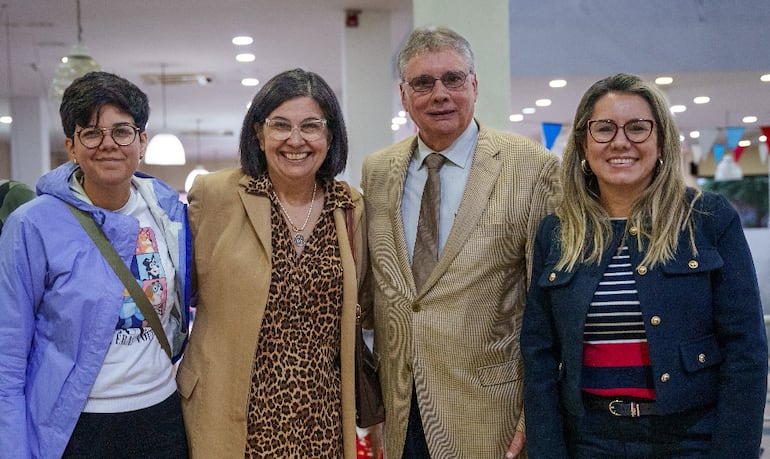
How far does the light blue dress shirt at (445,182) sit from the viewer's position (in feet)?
8.08

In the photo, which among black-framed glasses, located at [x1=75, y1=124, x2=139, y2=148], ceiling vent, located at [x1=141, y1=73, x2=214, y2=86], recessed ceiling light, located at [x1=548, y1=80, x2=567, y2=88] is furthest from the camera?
ceiling vent, located at [x1=141, y1=73, x2=214, y2=86]

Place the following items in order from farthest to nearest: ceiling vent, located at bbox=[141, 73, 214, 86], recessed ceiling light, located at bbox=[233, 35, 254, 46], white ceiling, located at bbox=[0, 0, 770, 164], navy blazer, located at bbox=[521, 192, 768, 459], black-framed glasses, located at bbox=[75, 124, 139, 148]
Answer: ceiling vent, located at bbox=[141, 73, 214, 86] → recessed ceiling light, located at bbox=[233, 35, 254, 46] → white ceiling, located at bbox=[0, 0, 770, 164] → black-framed glasses, located at bbox=[75, 124, 139, 148] → navy blazer, located at bbox=[521, 192, 768, 459]

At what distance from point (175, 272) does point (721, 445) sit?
1.49 meters

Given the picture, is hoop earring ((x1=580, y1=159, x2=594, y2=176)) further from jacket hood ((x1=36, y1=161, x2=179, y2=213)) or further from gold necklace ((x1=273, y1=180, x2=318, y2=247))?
jacket hood ((x1=36, y1=161, x2=179, y2=213))

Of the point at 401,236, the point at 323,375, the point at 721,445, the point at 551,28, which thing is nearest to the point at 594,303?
the point at 721,445

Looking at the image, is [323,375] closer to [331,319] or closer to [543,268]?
[331,319]

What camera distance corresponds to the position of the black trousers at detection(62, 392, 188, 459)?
204 centimetres

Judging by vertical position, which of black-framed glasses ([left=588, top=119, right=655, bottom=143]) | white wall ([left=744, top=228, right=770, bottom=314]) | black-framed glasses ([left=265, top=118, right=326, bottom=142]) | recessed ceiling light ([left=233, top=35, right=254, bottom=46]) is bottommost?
white wall ([left=744, top=228, right=770, bottom=314])

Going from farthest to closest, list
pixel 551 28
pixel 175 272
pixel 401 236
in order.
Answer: pixel 551 28 < pixel 401 236 < pixel 175 272

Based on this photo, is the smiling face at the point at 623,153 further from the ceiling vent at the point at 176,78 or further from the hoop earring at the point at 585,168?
the ceiling vent at the point at 176,78

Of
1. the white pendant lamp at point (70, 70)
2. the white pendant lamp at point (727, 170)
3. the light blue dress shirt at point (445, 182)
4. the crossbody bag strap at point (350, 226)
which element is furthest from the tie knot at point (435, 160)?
the white pendant lamp at point (727, 170)

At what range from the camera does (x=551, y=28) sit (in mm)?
7555

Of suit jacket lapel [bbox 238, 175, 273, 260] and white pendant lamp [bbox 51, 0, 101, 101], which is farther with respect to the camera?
white pendant lamp [bbox 51, 0, 101, 101]

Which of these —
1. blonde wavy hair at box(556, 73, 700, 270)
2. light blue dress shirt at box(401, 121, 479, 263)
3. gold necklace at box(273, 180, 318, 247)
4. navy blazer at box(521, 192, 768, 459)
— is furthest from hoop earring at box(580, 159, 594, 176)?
gold necklace at box(273, 180, 318, 247)
